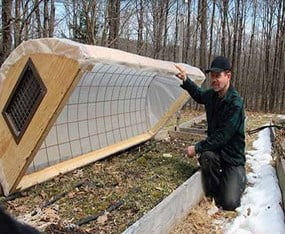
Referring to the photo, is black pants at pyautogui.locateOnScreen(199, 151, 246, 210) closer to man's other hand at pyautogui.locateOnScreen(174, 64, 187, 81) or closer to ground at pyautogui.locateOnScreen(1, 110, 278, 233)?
ground at pyautogui.locateOnScreen(1, 110, 278, 233)

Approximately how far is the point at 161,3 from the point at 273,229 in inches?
662

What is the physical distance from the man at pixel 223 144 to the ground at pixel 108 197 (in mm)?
259

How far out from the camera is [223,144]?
185 inches

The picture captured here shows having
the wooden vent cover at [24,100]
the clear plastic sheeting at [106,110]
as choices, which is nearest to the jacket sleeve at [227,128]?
the clear plastic sheeting at [106,110]

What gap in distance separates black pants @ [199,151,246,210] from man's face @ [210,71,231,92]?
765mm

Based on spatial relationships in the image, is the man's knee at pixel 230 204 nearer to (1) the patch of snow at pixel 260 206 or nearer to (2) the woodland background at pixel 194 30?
(1) the patch of snow at pixel 260 206

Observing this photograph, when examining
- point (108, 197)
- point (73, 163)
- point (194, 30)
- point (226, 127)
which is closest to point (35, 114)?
point (108, 197)

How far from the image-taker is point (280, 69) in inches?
853

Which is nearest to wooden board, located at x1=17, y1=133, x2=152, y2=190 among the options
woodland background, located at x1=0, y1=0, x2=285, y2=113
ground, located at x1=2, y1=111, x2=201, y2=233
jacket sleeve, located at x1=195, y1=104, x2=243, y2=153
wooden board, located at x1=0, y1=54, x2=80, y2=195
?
ground, located at x1=2, y1=111, x2=201, y2=233

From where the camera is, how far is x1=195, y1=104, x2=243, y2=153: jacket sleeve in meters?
4.60

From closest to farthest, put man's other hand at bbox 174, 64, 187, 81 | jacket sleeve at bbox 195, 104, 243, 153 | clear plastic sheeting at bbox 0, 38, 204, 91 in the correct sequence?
clear plastic sheeting at bbox 0, 38, 204, 91
jacket sleeve at bbox 195, 104, 243, 153
man's other hand at bbox 174, 64, 187, 81

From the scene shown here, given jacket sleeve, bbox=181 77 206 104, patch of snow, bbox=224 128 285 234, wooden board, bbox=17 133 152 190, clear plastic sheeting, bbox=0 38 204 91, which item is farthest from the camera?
jacket sleeve, bbox=181 77 206 104

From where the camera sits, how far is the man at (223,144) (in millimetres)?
4617

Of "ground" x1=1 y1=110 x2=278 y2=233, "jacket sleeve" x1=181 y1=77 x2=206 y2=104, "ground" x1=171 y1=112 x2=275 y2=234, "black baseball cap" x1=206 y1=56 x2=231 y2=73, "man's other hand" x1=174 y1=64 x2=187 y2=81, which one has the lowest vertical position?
"ground" x1=171 y1=112 x2=275 y2=234
